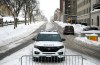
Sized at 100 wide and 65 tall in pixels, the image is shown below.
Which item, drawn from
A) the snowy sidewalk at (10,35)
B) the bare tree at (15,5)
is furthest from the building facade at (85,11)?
the snowy sidewalk at (10,35)

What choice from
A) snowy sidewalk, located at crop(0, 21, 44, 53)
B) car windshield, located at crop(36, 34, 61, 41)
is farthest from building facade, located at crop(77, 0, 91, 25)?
car windshield, located at crop(36, 34, 61, 41)

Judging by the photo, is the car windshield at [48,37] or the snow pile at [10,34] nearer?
the car windshield at [48,37]

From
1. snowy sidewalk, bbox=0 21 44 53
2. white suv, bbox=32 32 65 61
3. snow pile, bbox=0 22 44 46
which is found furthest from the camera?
snow pile, bbox=0 22 44 46

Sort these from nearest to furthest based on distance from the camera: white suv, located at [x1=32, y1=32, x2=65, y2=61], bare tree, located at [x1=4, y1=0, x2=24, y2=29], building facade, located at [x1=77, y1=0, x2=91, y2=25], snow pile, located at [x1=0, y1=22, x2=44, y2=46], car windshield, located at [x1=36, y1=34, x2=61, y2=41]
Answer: white suv, located at [x1=32, y1=32, x2=65, y2=61]
car windshield, located at [x1=36, y1=34, x2=61, y2=41]
snow pile, located at [x1=0, y1=22, x2=44, y2=46]
bare tree, located at [x1=4, y1=0, x2=24, y2=29]
building facade, located at [x1=77, y1=0, x2=91, y2=25]

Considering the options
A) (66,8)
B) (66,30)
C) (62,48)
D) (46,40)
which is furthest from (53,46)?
(66,8)

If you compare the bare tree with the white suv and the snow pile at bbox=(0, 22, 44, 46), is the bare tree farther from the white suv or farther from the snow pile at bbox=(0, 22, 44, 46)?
the white suv

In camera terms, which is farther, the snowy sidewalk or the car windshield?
the snowy sidewalk

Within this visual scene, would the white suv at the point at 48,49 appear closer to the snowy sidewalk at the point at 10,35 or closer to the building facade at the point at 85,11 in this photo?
the snowy sidewalk at the point at 10,35

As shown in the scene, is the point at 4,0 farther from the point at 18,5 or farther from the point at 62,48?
the point at 62,48

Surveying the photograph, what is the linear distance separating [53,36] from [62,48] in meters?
1.91

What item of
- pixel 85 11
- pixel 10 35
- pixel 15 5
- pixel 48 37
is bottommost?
pixel 10 35

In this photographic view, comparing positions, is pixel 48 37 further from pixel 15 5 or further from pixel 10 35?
pixel 15 5

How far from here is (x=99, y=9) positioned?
61812 mm

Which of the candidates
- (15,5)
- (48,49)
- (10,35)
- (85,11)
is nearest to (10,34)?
(10,35)
